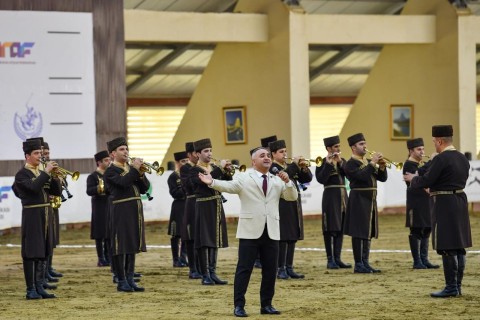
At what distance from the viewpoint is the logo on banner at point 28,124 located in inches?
885

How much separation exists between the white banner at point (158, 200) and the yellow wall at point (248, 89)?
96.0 inches

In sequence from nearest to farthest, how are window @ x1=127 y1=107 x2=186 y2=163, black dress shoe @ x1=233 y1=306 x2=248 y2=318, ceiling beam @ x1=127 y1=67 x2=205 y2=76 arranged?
black dress shoe @ x1=233 y1=306 x2=248 y2=318, ceiling beam @ x1=127 y1=67 x2=205 y2=76, window @ x1=127 y1=107 x2=186 y2=163

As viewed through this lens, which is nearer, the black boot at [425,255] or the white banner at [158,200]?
the black boot at [425,255]

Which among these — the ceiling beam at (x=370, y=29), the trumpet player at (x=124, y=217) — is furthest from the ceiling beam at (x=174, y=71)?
the trumpet player at (x=124, y=217)

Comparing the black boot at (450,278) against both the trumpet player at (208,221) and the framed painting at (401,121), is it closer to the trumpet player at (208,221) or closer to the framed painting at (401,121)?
the trumpet player at (208,221)

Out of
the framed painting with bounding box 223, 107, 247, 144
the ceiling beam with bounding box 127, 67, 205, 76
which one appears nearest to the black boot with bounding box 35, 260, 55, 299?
the framed painting with bounding box 223, 107, 247, 144

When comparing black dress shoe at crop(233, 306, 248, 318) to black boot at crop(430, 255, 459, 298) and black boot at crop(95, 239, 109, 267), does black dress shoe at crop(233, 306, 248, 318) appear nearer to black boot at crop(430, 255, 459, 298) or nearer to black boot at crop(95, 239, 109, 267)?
black boot at crop(430, 255, 459, 298)

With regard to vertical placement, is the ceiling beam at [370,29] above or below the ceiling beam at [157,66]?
above

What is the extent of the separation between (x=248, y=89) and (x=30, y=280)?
15.6 metres

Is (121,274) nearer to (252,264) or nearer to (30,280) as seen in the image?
(30,280)

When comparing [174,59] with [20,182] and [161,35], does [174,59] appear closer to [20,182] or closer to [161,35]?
[161,35]

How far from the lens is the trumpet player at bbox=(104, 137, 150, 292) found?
13992 mm

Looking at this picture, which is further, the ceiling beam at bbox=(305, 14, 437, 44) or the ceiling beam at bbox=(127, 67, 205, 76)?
the ceiling beam at bbox=(127, 67, 205, 76)

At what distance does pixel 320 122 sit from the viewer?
35562 mm
